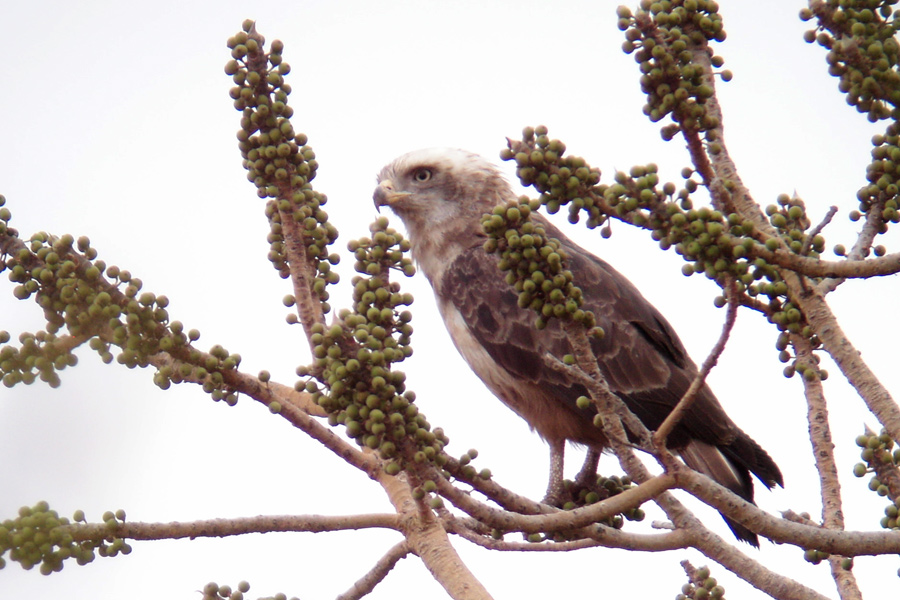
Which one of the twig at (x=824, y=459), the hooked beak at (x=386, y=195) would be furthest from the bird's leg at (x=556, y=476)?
the twig at (x=824, y=459)

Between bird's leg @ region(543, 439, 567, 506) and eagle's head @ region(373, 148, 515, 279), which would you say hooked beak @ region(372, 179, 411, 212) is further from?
bird's leg @ region(543, 439, 567, 506)

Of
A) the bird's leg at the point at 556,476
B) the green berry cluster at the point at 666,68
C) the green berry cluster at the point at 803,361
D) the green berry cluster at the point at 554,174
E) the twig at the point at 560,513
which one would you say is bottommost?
the twig at the point at 560,513

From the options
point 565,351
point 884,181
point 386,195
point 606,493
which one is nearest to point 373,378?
point 884,181

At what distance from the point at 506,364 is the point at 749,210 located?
Result: 3.06 m

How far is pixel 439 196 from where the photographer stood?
7332 millimetres

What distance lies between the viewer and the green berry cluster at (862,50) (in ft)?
9.93

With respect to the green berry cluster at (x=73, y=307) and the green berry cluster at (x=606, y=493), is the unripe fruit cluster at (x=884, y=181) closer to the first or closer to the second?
the green berry cluster at (x=606, y=493)

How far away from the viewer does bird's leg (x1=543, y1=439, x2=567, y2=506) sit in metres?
6.00

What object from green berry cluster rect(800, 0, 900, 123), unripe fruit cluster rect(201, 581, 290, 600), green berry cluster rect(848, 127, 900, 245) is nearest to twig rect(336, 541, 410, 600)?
unripe fruit cluster rect(201, 581, 290, 600)

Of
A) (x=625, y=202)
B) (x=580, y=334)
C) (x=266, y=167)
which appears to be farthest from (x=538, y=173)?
(x=266, y=167)

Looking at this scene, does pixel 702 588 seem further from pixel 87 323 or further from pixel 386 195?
pixel 386 195

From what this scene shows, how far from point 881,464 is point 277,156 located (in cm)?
244

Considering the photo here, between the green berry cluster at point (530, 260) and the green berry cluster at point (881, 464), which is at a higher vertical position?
the green berry cluster at point (530, 260)

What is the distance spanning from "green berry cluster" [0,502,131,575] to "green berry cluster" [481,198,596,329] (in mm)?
1393
